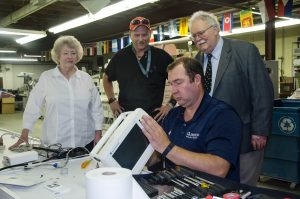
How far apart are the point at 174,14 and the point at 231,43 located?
6699mm

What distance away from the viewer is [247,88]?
216 centimetres

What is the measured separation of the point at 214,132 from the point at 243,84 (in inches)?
27.8

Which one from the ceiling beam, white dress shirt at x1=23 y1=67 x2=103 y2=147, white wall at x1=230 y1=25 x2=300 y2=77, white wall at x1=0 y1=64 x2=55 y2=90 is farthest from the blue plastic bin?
white wall at x1=0 y1=64 x2=55 y2=90

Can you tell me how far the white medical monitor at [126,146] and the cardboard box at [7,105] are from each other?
14.4 m

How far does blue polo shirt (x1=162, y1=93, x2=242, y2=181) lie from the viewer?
153 centimetres

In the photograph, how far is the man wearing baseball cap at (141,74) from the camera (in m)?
2.60

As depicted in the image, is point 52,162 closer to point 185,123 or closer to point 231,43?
point 185,123

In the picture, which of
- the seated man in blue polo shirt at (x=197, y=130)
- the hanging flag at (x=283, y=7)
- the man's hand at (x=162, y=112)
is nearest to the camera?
the seated man in blue polo shirt at (x=197, y=130)

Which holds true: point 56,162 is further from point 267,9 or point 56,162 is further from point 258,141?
point 267,9

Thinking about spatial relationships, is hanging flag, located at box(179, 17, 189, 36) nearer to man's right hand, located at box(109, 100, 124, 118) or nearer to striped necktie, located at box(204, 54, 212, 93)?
man's right hand, located at box(109, 100, 124, 118)

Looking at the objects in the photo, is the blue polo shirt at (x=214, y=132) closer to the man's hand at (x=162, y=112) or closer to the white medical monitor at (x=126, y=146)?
the white medical monitor at (x=126, y=146)

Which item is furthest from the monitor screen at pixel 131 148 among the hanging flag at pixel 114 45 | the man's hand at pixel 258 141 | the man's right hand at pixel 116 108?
the hanging flag at pixel 114 45

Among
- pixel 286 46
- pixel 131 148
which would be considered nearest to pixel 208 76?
pixel 131 148

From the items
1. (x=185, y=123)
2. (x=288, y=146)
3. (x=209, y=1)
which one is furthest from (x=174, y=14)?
(x=185, y=123)
